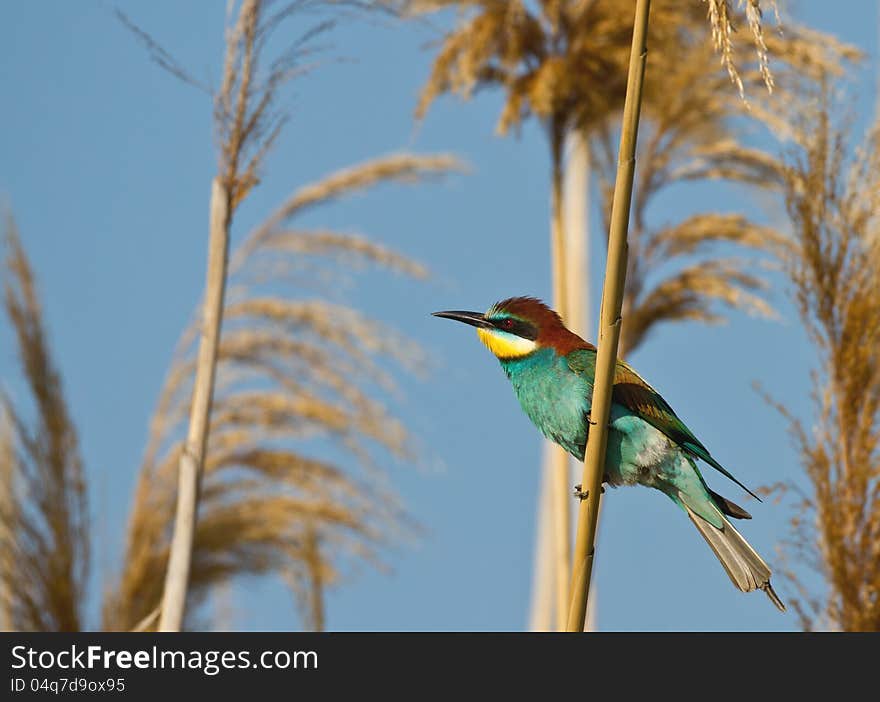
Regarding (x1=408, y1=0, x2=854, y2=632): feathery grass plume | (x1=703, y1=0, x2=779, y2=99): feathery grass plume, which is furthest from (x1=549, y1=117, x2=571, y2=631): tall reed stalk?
(x1=703, y1=0, x2=779, y2=99): feathery grass plume

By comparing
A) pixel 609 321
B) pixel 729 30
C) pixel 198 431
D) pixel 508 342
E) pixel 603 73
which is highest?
pixel 603 73

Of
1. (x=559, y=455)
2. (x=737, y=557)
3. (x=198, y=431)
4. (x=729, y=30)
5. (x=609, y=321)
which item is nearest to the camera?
(x=609, y=321)

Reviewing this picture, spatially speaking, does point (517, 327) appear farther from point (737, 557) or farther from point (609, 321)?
point (609, 321)

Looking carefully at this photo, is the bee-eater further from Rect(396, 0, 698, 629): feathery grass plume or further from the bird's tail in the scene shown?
Rect(396, 0, 698, 629): feathery grass plume

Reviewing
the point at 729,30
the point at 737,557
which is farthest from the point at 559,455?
the point at 729,30

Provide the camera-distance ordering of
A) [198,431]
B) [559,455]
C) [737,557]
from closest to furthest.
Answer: [737,557] < [198,431] < [559,455]

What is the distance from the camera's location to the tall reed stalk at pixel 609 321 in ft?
5.21

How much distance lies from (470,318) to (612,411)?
351 mm

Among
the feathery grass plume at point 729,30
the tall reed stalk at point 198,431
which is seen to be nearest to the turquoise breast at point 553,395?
the tall reed stalk at point 198,431

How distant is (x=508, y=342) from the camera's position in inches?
114

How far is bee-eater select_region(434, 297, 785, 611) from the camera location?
8.77 feet

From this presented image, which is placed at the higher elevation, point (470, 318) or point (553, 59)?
point (553, 59)

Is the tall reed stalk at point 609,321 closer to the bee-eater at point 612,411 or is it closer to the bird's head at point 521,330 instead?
the bee-eater at point 612,411

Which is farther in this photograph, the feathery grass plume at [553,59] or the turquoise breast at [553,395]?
the feathery grass plume at [553,59]
